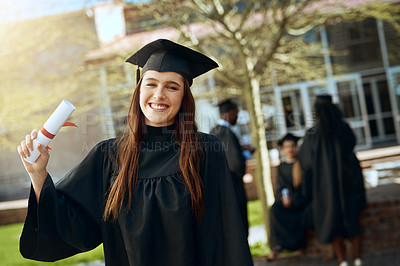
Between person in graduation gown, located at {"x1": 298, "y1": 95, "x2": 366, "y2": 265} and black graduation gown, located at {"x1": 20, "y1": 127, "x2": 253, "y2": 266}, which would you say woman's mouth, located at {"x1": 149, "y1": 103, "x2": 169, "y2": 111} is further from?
person in graduation gown, located at {"x1": 298, "y1": 95, "x2": 366, "y2": 265}

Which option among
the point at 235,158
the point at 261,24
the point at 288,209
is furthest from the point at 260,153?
the point at 261,24

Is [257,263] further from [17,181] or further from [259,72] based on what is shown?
[17,181]

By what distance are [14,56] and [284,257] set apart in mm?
7409

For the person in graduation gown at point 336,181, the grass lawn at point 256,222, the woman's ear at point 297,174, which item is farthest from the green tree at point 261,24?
the person in graduation gown at point 336,181

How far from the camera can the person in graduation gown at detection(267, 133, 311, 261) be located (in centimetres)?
495

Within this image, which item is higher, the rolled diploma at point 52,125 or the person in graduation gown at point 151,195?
the rolled diploma at point 52,125

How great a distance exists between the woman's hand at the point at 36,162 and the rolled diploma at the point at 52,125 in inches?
0.7

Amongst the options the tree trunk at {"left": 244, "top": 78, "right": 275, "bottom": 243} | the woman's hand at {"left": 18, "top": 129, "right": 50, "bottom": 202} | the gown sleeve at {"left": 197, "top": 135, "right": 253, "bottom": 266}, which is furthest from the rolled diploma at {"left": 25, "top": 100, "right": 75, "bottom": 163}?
the tree trunk at {"left": 244, "top": 78, "right": 275, "bottom": 243}

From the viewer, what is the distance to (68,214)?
1.86 m

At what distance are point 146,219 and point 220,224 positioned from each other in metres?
0.38

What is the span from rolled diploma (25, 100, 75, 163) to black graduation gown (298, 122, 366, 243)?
3.57m

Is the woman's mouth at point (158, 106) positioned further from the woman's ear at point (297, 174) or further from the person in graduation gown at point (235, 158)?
the woman's ear at point (297, 174)

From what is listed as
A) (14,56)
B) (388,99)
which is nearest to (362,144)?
(388,99)

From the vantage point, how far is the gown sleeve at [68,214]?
5.88 ft
